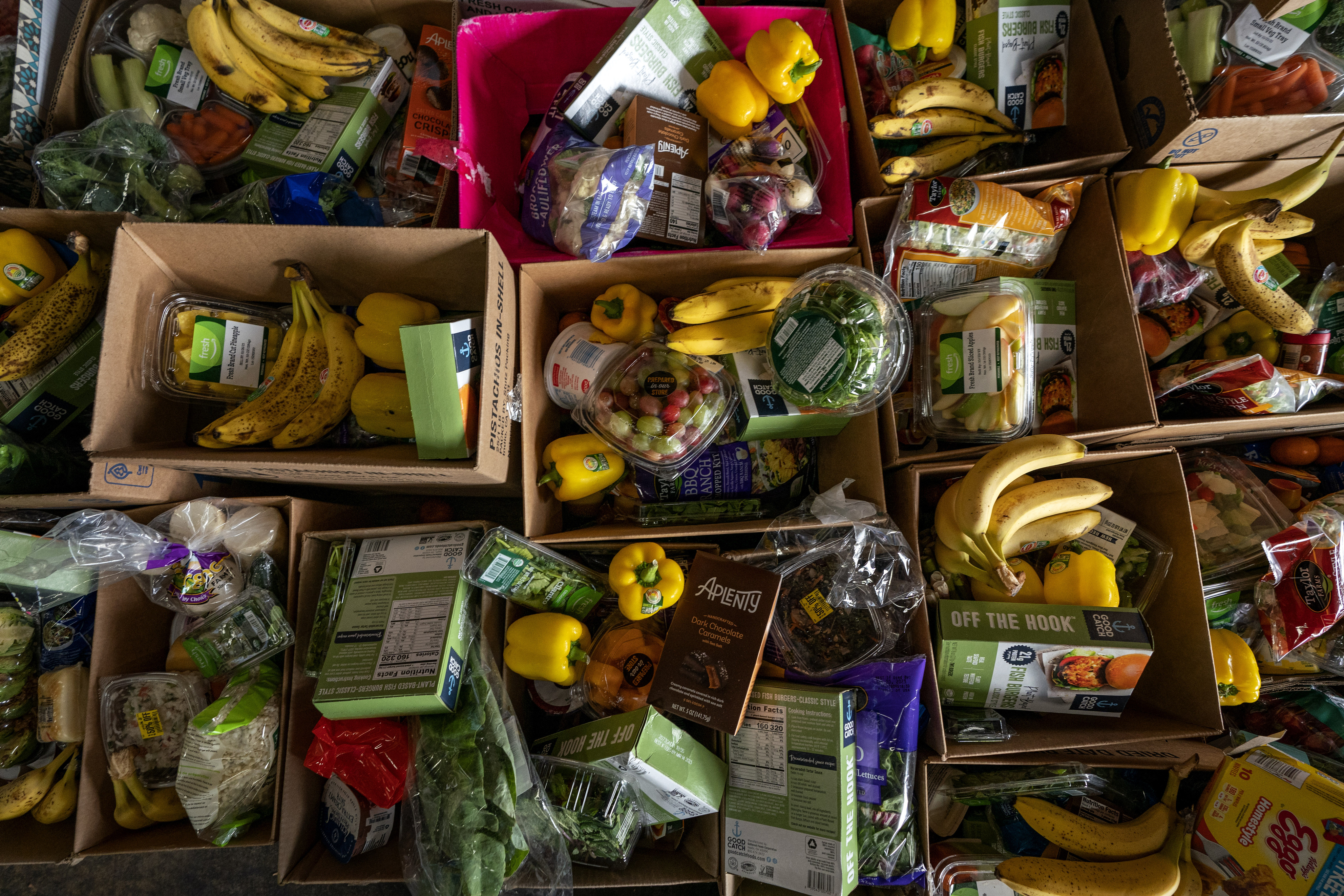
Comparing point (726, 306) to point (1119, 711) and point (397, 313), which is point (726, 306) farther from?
point (1119, 711)

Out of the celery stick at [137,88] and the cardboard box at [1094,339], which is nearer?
the cardboard box at [1094,339]

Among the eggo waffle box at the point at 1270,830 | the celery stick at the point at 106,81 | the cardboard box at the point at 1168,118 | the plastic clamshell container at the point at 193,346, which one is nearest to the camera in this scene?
the eggo waffle box at the point at 1270,830

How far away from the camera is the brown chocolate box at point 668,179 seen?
5.14 ft

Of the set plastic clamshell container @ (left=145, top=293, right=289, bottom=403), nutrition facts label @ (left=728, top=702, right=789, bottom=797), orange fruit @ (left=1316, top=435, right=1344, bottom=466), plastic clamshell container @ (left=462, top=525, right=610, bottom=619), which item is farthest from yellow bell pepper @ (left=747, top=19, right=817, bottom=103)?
orange fruit @ (left=1316, top=435, right=1344, bottom=466)

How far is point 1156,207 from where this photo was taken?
1484 millimetres

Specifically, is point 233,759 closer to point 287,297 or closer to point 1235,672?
point 287,297

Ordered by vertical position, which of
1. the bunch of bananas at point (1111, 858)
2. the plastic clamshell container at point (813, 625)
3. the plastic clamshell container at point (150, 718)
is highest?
the plastic clamshell container at point (813, 625)

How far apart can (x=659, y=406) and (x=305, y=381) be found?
2.91ft

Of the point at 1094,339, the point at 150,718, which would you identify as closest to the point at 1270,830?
Answer: the point at 1094,339

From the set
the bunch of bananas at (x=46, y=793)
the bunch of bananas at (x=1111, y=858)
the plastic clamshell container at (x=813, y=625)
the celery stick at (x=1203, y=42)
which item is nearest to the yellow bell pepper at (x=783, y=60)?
the celery stick at (x=1203, y=42)

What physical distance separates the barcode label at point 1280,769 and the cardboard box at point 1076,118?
1441mm

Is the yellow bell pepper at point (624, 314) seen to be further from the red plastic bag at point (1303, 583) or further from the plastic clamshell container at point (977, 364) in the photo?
the red plastic bag at point (1303, 583)

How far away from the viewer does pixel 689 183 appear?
160cm

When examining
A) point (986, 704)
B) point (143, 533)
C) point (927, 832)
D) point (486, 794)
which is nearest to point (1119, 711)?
point (986, 704)
